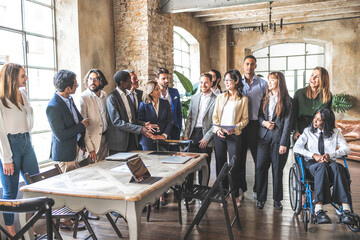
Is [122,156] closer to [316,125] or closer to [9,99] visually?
[9,99]

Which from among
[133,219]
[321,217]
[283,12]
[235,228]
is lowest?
[235,228]

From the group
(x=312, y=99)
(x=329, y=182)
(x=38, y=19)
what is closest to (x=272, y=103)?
(x=312, y=99)

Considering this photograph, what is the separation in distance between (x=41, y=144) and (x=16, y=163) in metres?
1.85

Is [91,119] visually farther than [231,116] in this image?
No

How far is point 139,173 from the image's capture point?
A: 2.48 m

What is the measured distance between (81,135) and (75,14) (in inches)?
92.9

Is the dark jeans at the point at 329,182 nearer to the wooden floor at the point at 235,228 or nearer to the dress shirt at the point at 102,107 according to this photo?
the wooden floor at the point at 235,228

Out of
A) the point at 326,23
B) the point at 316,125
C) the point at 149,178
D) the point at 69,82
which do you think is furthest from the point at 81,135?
the point at 326,23

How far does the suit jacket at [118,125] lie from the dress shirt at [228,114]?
3.65ft

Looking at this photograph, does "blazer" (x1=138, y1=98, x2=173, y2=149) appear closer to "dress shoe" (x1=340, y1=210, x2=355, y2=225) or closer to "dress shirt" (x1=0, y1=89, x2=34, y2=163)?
"dress shirt" (x1=0, y1=89, x2=34, y2=163)

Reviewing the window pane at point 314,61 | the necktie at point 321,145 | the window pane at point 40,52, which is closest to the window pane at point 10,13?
the window pane at point 40,52

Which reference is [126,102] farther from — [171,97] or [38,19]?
[38,19]

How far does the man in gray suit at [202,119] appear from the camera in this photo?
4273 mm

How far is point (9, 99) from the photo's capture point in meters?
2.92
